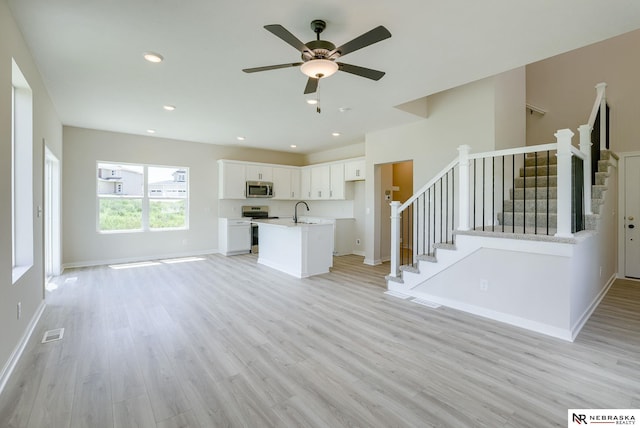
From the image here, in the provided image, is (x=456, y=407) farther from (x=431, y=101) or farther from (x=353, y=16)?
(x=431, y=101)

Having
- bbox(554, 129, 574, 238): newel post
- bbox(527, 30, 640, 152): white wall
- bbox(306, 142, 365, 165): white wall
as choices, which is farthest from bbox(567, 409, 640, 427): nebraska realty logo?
bbox(306, 142, 365, 165): white wall

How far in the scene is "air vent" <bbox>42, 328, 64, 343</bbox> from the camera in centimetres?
290

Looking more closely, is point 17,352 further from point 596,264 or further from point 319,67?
point 596,264

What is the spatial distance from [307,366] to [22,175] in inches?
134

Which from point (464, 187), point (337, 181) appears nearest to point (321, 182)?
point (337, 181)

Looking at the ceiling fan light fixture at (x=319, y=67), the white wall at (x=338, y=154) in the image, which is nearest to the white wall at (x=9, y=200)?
the ceiling fan light fixture at (x=319, y=67)

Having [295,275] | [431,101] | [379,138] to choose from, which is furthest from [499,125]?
[295,275]

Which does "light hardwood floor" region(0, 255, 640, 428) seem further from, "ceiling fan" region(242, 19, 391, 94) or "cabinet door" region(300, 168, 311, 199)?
"cabinet door" region(300, 168, 311, 199)

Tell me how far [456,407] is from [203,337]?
7.46 ft

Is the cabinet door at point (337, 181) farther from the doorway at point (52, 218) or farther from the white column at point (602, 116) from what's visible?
the doorway at point (52, 218)

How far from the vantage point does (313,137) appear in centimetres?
687

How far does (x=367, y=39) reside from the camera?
223cm

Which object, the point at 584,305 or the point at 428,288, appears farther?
the point at 428,288

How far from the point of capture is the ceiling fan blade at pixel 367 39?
2095 millimetres
